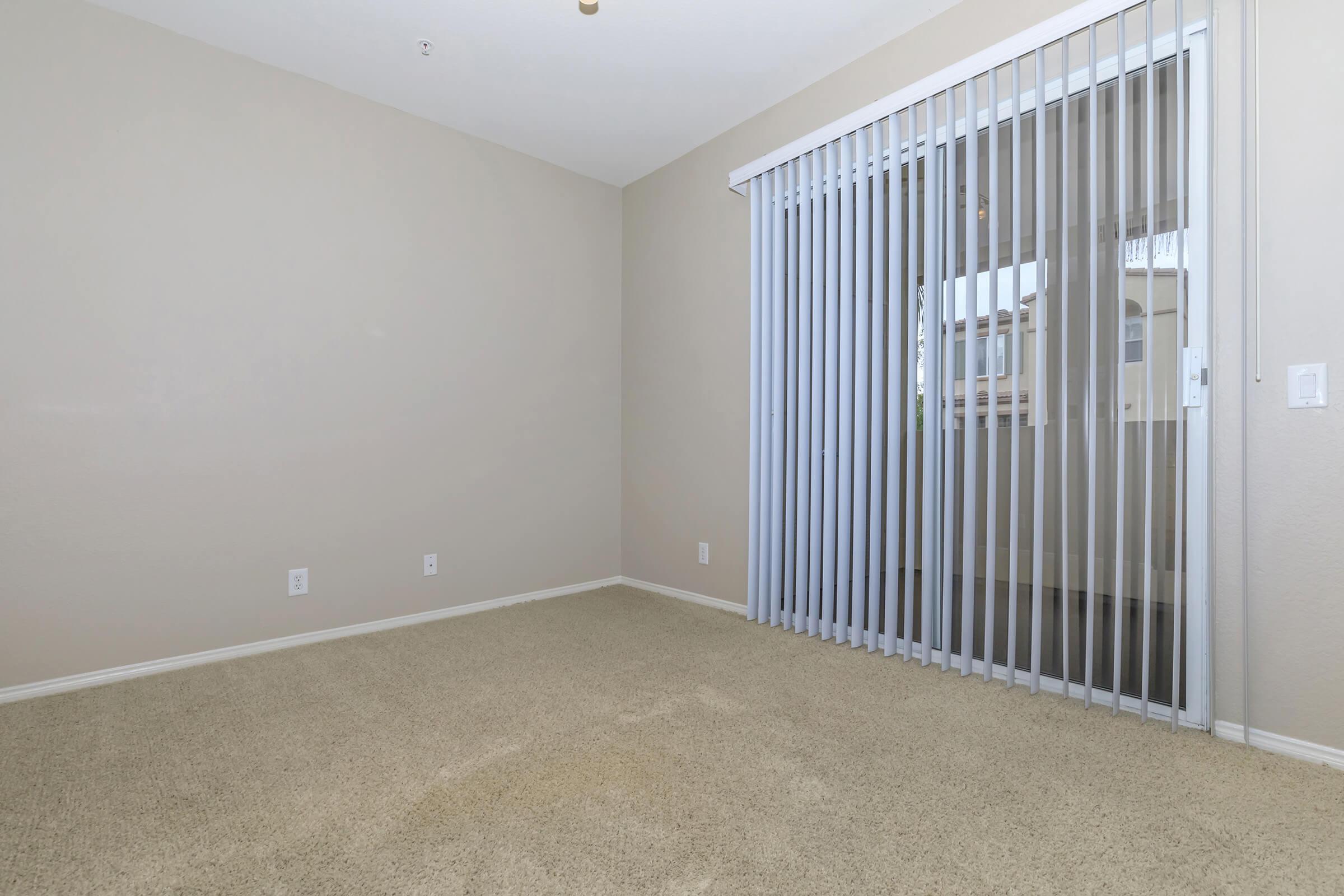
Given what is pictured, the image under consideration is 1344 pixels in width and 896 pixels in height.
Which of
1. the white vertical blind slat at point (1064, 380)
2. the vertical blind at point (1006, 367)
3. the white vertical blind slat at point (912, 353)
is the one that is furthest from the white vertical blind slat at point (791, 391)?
the white vertical blind slat at point (1064, 380)

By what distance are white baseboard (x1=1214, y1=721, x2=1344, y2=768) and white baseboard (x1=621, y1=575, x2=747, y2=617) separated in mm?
1910

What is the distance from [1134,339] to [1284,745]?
1.21m

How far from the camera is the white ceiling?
101 inches

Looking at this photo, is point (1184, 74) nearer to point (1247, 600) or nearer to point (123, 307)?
point (1247, 600)

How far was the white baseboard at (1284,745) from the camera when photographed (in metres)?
1.79

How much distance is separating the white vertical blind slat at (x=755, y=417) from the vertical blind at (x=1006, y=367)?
117 millimetres

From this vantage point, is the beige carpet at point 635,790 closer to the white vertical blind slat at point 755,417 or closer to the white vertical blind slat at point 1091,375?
the white vertical blind slat at point 1091,375

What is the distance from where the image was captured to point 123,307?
2564mm

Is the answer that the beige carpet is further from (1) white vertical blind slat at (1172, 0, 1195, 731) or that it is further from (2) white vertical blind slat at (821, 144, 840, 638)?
(2) white vertical blind slat at (821, 144, 840, 638)

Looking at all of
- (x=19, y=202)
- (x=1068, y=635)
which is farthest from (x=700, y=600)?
(x=19, y=202)

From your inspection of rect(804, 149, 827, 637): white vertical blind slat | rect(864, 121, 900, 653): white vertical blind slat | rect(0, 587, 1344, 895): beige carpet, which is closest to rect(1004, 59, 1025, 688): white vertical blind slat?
rect(0, 587, 1344, 895): beige carpet

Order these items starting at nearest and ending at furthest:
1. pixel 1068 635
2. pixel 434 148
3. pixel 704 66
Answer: pixel 1068 635
pixel 704 66
pixel 434 148

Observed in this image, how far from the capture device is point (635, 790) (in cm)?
168

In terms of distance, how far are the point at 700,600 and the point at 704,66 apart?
2.63 metres
